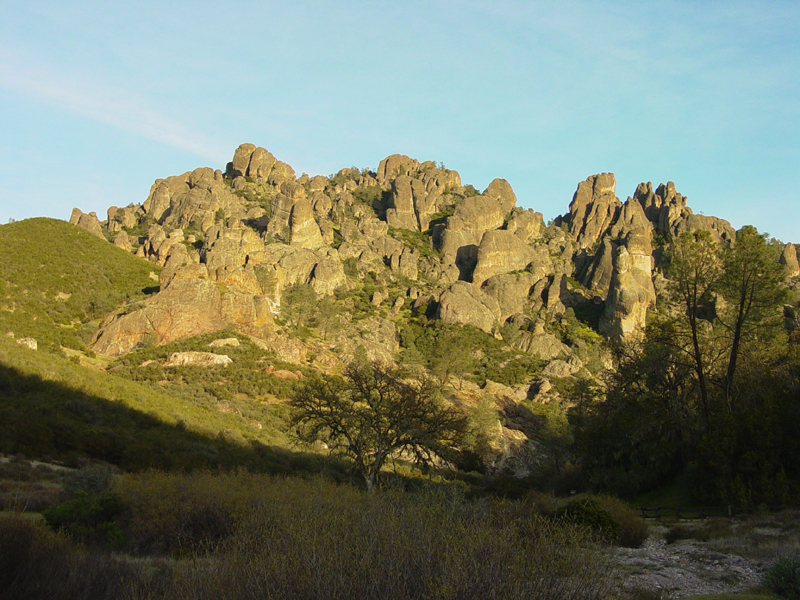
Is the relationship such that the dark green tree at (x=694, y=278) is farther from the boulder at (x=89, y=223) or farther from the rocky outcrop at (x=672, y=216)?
the boulder at (x=89, y=223)

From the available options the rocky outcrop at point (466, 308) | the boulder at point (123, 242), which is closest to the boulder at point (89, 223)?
the boulder at point (123, 242)

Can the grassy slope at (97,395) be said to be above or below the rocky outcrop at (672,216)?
below

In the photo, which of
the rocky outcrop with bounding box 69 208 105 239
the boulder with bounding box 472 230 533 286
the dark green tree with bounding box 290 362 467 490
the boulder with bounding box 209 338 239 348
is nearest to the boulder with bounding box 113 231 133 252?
the rocky outcrop with bounding box 69 208 105 239

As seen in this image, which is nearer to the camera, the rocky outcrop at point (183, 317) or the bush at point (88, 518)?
the bush at point (88, 518)

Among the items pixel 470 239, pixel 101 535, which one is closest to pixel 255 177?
pixel 470 239

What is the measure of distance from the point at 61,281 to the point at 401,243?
2562 inches

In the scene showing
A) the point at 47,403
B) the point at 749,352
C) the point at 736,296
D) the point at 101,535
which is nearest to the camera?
the point at 101,535

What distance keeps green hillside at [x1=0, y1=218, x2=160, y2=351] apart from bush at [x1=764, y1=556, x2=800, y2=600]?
45.4m

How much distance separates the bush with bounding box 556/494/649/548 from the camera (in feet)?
48.3

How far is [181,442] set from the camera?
23391mm

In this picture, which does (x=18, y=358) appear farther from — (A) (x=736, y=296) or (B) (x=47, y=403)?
(A) (x=736, y=296)

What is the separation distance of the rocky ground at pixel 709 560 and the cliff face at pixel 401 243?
48.6m

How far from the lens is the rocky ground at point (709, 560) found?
10.1 meters

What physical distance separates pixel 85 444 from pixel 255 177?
4553 inches
